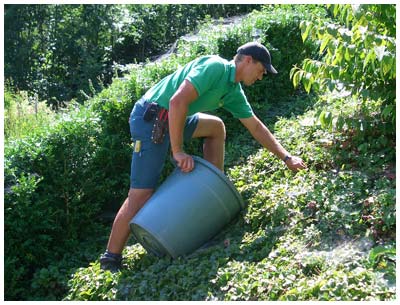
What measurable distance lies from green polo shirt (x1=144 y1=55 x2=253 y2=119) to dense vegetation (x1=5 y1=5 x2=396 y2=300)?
0.60 metres

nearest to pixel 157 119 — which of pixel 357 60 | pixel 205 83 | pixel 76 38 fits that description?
pixel 205 83

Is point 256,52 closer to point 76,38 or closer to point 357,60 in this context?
point 357,60

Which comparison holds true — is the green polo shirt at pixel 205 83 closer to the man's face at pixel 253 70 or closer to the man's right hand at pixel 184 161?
the man's face at pixel 253 70

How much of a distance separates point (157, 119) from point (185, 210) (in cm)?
65

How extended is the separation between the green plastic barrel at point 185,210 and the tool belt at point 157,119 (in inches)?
10.5

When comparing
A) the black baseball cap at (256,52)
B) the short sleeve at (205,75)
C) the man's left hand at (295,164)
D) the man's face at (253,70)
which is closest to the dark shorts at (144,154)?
the short sleeve at (205,75)

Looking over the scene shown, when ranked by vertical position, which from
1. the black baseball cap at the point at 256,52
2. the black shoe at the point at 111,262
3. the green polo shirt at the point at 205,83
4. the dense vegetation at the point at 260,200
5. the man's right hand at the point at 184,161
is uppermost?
the black baseball cap at the point at 256,52

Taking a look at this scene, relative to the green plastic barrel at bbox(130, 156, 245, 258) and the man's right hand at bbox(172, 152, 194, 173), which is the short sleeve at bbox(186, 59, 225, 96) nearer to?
the man's right hand at bbox(172, 152, 194, 173)

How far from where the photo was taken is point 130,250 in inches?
196

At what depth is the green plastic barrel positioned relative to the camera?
14.5 feet

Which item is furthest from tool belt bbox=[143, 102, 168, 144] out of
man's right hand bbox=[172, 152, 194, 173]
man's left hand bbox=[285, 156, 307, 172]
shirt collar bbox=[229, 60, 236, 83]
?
man's left hand bbox=[285, 156, 307, 172]

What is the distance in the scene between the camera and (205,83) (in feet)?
14.2

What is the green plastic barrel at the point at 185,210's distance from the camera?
4426 mm

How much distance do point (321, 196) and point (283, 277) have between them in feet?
2.86
